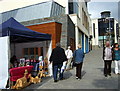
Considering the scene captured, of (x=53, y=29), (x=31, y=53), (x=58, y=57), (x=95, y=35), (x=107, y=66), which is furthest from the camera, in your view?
(x=95, y=35)

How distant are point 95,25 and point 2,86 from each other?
169ft

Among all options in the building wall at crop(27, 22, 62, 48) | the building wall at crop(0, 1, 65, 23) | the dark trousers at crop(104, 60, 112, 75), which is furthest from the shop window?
the dark trousers at crop(104, 60, 112, 75)

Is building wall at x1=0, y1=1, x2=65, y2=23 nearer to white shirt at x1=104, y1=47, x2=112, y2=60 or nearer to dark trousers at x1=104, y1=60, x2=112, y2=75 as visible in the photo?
white shirt at x1=104, y1=47, x2=112, y2=60

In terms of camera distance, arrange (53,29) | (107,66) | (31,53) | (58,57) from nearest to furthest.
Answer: (58,57) → (107,66) → (53,29) → (31,53)

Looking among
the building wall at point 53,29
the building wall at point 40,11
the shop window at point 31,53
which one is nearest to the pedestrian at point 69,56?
the building wall at point 53,29

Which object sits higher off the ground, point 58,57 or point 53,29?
point 53,29

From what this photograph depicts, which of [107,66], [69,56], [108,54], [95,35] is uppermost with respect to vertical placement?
[95,35]

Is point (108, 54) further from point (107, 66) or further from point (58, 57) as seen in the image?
point (58, 57)

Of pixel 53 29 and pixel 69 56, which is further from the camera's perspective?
pixel 53 29

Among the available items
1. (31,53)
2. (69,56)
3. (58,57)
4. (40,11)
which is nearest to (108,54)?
(58,57)

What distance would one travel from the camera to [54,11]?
563 inches

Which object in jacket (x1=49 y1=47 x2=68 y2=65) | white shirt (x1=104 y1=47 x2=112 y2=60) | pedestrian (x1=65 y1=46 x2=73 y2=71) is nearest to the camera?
jacket (x1=49 y1=47 x2=68 y2=65)

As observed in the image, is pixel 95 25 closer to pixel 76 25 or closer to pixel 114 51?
pixel 76 25

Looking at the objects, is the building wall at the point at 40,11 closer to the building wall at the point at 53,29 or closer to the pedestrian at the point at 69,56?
the building wall at the point at 53,29
